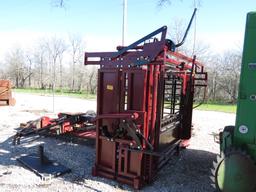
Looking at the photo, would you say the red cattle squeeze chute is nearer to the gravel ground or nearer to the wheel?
the gravel ground

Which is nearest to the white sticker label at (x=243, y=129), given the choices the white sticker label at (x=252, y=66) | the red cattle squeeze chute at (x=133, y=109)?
the white sticker label at (x=252, y=66)

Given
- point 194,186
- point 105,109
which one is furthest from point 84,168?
point 194,186

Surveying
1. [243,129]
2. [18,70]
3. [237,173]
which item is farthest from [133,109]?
[18,70]

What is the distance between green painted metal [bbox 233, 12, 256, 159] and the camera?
3.10 metres

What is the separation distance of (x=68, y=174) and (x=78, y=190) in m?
0.70

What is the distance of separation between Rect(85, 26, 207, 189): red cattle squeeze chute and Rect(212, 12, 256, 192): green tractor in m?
1.03

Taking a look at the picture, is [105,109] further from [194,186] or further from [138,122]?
[194,186]

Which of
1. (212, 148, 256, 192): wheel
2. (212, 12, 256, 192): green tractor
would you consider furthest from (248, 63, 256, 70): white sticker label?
(212, 148, 256, 192): wheel

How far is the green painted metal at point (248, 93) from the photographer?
3104 millimetres

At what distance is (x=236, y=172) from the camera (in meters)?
3.15

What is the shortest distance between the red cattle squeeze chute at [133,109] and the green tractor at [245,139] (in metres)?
1.03

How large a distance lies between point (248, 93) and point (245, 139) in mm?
600

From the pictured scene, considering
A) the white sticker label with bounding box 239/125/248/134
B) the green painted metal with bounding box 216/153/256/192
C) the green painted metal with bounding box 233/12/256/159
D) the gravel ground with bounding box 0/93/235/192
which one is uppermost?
the green painted metal with bounding box 233/12/256/159

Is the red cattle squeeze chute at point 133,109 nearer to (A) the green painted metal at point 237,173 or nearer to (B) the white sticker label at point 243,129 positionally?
(A) the green painted metal at point 237,173
